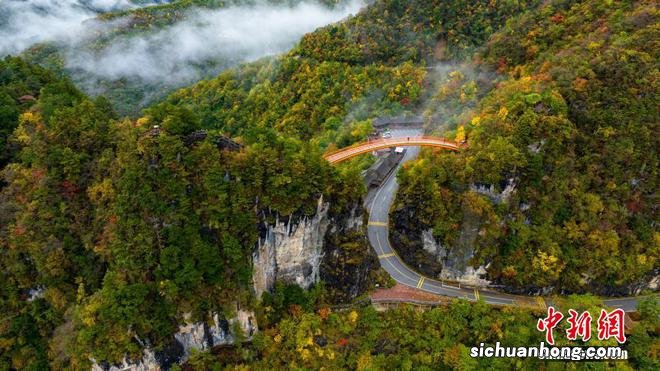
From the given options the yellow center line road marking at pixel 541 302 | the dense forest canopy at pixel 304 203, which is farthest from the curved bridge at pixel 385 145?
the yellow center line road marking at pixel 541 302

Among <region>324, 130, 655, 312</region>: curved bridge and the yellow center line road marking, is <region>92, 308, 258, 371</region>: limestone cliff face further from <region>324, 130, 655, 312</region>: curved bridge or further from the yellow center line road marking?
the yellow center line road marking

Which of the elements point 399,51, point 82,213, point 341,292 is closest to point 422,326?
point 341,292

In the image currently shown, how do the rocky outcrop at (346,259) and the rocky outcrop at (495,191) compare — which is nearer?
the rocky outcrop at (346,259)

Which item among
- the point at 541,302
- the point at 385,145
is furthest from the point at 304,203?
the point at 541,302

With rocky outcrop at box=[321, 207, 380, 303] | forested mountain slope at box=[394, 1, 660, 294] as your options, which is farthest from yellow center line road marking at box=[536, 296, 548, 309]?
rocky outcrop at box=[321, 207, 380, 303]

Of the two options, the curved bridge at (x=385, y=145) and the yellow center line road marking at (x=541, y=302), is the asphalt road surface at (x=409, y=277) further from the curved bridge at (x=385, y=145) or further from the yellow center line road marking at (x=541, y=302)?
the curved bridge at (x=385, y=145)
